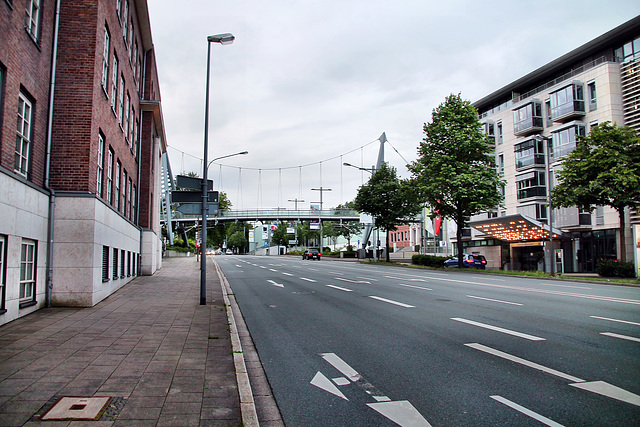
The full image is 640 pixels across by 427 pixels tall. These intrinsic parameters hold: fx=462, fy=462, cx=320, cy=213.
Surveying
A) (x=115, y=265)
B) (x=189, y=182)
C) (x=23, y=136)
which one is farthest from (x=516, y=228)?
(x=23, y=136)

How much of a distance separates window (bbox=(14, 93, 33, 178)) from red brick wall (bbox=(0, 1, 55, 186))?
149mm

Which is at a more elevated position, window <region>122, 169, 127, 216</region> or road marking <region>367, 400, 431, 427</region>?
window <region>122, 169, 127, 216</region>

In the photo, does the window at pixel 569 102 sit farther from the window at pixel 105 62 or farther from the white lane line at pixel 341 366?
the white lane line at pixel 341 366

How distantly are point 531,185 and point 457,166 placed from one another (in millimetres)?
11868

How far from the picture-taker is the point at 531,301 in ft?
40.7

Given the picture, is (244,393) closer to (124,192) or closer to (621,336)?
(621,336)

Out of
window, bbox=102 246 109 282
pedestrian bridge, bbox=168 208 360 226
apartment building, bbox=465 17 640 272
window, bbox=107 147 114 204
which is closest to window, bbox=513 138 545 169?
apartment building, bbox=465 17 640 272

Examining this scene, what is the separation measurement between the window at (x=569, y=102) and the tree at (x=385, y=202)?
601 inches

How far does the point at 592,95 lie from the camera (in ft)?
115

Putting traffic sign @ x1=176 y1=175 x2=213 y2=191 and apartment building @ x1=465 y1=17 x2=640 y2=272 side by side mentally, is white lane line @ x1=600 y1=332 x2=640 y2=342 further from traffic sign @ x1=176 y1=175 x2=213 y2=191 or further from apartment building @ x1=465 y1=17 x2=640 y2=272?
apartment building @ x1=465 y1=17 x2=640 y2=272

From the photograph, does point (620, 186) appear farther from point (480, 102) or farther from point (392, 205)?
point (480, 102)

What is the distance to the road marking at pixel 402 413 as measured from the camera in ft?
13.2

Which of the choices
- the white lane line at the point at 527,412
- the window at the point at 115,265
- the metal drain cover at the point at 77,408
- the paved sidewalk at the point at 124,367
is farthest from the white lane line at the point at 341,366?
the window at the point at 115,265

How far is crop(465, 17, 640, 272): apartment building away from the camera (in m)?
32.9
